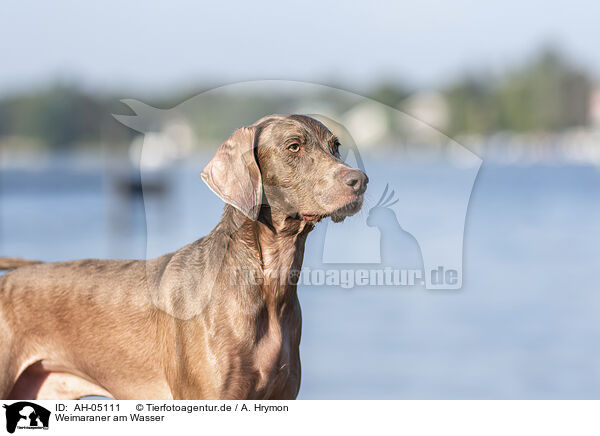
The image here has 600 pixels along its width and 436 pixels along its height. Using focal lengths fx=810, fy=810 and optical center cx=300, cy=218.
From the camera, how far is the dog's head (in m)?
4.24

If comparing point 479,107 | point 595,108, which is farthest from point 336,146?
point 595,108

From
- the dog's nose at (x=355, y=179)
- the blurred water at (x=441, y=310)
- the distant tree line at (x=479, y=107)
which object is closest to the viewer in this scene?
the dog's nose at (x=355, y=179)

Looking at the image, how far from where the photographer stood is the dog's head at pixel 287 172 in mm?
4238

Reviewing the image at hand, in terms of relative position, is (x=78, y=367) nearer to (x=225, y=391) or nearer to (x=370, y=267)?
(x=225, y=391)

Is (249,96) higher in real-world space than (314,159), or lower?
higher

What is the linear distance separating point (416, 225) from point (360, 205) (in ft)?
1.58

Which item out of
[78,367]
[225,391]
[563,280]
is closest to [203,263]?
[225,391]

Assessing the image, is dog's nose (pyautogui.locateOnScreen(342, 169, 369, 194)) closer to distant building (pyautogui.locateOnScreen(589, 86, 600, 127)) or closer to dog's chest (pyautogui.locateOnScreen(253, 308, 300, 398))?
dog's chest (pyautogui.locateOnScreen(253, 308, 300, 398))

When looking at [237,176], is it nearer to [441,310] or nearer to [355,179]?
[355,179]

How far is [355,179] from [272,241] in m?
0.67
